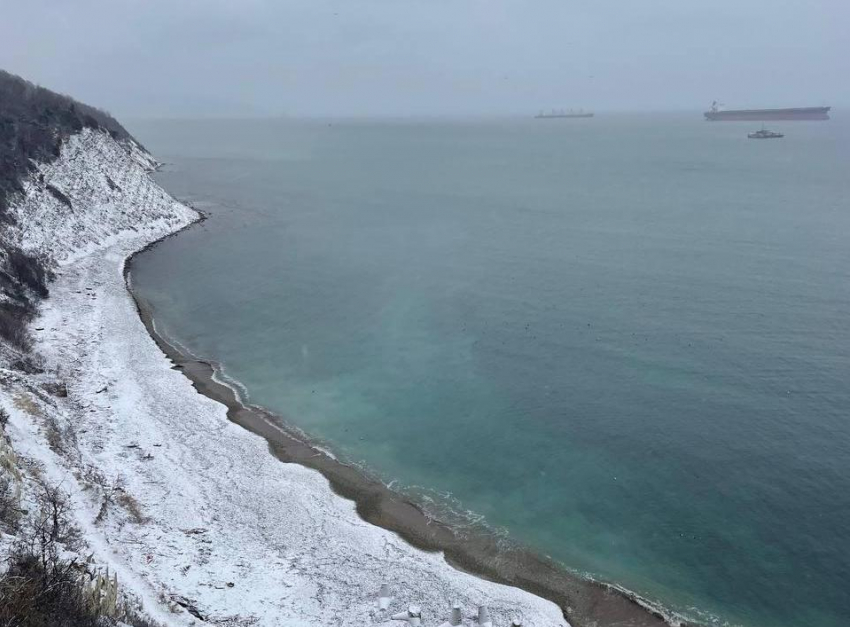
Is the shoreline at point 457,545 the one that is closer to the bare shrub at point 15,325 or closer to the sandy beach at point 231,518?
the sandy beach at point 231,518

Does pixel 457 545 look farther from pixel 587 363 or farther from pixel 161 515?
pixel 587 363

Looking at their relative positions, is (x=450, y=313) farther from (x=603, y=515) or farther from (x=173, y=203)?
(x=173, y=203)

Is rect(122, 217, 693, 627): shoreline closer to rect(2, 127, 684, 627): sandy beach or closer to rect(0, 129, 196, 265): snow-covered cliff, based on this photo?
rect(2, 127, 684, 627): sandy beach

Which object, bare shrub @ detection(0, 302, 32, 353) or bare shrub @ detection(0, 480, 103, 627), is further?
bare shrub @ detection(0, 302, 32, 353)

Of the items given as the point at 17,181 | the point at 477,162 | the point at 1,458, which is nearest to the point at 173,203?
the point at 17,181

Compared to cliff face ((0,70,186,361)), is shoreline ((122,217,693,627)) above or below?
below

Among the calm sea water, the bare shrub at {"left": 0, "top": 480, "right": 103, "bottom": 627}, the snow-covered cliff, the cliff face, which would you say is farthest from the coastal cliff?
the snow-covered cliff

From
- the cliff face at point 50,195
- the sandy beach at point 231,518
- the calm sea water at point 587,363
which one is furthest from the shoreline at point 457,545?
the cliff face at point 50,195
